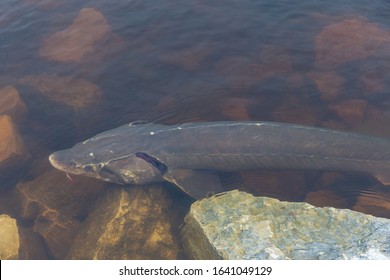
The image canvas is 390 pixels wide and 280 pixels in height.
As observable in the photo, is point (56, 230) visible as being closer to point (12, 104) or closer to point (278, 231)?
point (12, 104)

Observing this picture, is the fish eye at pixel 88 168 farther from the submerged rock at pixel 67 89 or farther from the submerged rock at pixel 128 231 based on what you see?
the submerged rock at pixel 67 89

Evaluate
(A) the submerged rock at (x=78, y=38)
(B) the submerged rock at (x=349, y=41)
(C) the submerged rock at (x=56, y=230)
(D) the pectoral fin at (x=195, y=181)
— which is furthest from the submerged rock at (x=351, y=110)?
(A) the submerged rock at (x=78, y=38)

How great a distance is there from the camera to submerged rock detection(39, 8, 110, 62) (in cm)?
905

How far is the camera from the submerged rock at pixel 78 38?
9.05 m

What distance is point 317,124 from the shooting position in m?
7.63

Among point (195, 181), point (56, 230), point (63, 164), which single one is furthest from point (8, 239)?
point (195, 181)

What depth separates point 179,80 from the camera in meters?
8.34

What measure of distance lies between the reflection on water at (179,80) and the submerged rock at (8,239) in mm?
201

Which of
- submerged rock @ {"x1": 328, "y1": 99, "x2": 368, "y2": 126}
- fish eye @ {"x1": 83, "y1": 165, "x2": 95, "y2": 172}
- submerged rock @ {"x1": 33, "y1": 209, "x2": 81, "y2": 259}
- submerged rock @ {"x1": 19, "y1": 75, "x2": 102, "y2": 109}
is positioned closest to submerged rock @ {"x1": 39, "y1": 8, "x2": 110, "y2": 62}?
submerged rock @ {"x1": 19, "y1": 75, "x2": 102, "y2": 109}

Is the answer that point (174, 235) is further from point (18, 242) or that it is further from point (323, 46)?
point (323, 46)

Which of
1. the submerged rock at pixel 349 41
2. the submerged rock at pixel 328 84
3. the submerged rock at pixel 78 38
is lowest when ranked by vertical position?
the submerged rock at pixel 328 84

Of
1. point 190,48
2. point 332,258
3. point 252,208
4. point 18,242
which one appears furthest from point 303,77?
point 18,242

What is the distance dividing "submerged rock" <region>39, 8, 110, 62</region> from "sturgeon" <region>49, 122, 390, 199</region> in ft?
10.0

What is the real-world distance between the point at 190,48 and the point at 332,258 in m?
5.56
